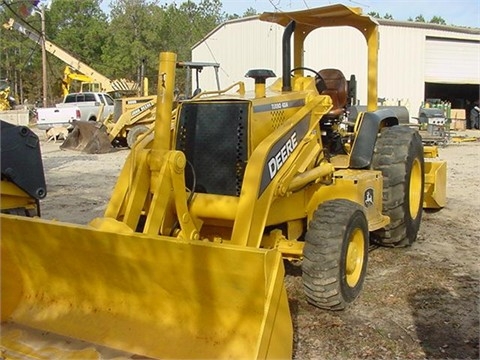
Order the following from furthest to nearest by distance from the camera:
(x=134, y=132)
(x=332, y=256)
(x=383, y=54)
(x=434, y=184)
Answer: (x=383, y=54) → (x=134, y=132) → (x=434, y=184) → (x=332, y=256)

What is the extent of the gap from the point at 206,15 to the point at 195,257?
43.2 meters

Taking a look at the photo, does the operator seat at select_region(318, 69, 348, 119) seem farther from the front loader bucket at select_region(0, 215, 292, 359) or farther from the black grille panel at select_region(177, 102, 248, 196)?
the front loader bucket at select_region(0, 215, 292, 359)

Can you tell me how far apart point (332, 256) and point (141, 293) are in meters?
1.45

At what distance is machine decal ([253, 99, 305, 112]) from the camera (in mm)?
4693

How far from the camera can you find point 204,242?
341 cm

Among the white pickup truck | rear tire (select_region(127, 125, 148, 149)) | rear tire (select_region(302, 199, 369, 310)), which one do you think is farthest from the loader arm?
the white pickup truck

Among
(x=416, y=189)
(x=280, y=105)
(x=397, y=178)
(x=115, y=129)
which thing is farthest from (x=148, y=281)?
(x=115, y=129)

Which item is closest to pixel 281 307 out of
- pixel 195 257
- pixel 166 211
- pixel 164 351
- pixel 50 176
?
pixel 195 257

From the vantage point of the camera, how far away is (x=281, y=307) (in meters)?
3.32

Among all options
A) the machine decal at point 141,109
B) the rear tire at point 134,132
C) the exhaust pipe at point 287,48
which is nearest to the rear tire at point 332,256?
the exhaust pipe at point 287,48

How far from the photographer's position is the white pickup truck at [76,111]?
2405cm

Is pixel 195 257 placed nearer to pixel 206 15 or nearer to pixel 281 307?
pixel 281 307

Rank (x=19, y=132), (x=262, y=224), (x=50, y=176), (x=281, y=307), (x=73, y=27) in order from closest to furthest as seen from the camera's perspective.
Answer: (x=281, y=307) → (x=262, y=224) → (x=19, y=132) → (x=50, y=176) → (x=73, y=27)

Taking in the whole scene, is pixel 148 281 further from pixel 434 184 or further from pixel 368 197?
pixel 434 184
